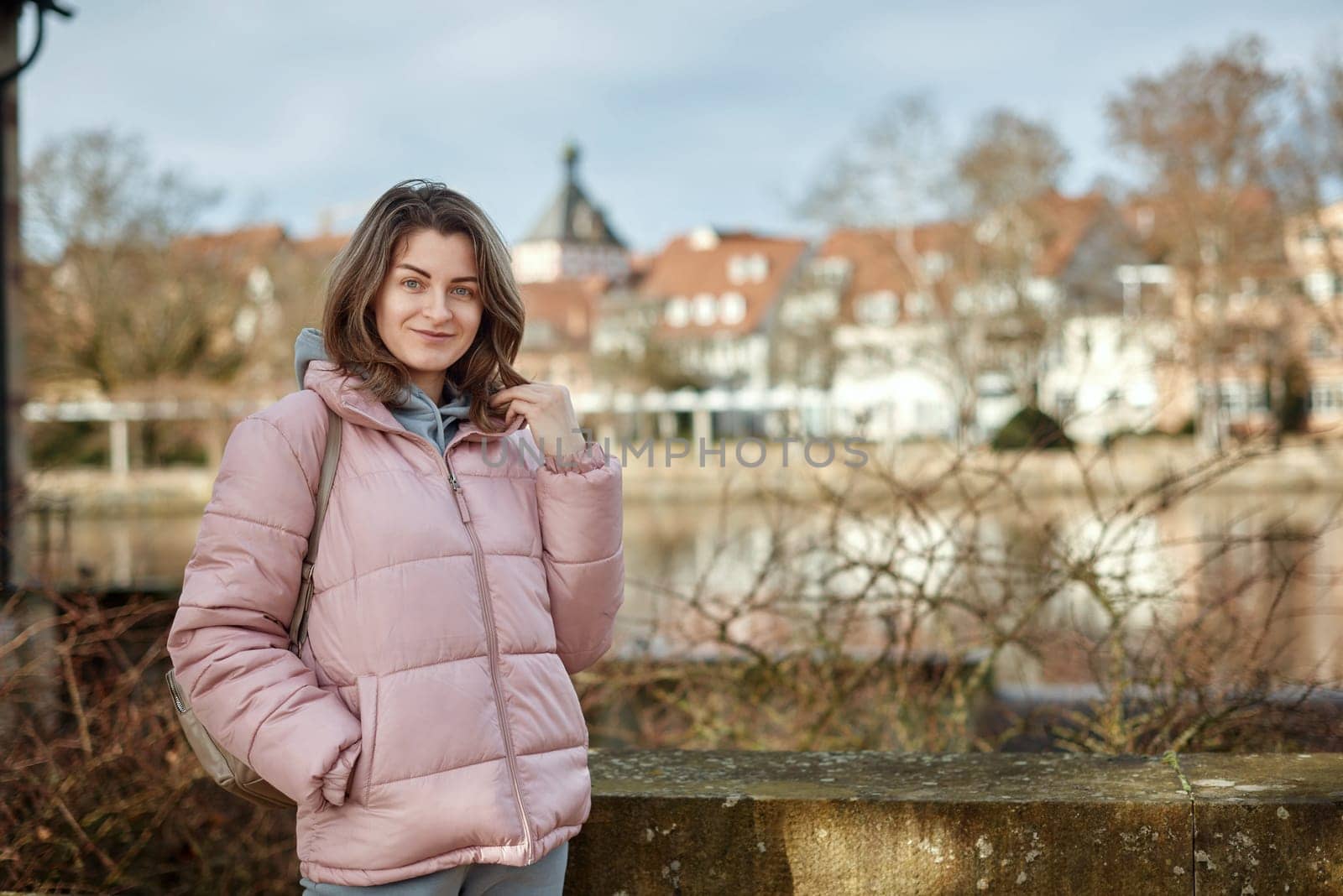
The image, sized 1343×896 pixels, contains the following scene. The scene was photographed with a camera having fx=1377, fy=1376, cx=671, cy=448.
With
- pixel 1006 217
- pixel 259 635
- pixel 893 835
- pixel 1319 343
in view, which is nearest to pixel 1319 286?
pixel 1319 343

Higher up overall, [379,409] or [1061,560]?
[379,409]

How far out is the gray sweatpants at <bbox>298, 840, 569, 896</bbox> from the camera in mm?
1866

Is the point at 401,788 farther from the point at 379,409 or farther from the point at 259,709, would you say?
the point at 379,409

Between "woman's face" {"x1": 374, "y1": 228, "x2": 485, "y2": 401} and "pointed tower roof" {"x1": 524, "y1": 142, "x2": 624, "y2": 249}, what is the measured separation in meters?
84.2

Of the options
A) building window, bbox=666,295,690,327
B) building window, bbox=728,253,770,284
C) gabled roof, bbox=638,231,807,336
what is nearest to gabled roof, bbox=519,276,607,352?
gabled roof, bbox=638,231,807,336

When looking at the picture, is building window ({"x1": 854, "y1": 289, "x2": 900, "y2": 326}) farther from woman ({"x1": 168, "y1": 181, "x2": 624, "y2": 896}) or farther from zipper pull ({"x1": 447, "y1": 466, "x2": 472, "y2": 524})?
zipper pull ({"x1": 447, "y1": 466, "x2": 472, "y2": 524})

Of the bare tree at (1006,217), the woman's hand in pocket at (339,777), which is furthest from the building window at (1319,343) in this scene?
the woman's hand in pocket at (339,777)

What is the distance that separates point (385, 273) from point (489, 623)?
21.8 inches

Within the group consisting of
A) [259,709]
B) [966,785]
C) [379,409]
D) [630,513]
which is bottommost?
[630,513]

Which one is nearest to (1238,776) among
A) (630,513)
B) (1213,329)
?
(630,513)

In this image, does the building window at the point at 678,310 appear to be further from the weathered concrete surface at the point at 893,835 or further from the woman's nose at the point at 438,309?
the woman's nose at the point at 438,309

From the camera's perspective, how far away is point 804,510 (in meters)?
5.25

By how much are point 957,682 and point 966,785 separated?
1.93 m

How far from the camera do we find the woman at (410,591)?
1826mm
